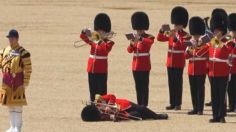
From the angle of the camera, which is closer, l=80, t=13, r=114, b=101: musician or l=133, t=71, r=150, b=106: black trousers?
l=80, t=13, r=114, b=101: musician

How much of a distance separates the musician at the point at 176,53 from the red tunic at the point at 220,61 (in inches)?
67.6

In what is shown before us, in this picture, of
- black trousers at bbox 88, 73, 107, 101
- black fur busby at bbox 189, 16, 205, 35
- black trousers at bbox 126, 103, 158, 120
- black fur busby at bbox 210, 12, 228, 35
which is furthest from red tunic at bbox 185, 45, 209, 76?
black trousers at bbox 88, 73, 107, 101

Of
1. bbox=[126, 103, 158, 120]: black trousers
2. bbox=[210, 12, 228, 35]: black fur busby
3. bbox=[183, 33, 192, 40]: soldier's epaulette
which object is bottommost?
bbox=[126, 103, 158, 120]: black trousers

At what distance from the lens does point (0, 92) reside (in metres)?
15.4

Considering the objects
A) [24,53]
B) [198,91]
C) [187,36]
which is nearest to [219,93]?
[198,91]

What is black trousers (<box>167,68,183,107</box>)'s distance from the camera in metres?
19.1

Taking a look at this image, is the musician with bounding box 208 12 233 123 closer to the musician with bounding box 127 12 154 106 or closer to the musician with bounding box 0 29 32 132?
the musician with bounding box 127 12 154 106

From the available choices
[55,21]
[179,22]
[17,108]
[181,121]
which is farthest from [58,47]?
[17,108]

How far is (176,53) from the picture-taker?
1900cm

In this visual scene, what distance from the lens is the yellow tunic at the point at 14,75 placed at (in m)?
15.2

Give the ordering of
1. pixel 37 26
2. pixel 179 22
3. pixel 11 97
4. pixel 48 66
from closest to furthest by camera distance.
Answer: pixel 11 97, pixel 179 22, pixel 48 66, pixel 37 26

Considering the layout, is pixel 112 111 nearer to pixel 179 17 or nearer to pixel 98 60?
pixel 98 60

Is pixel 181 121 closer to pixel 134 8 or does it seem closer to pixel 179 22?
pixel 179 22

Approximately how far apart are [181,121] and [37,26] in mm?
17841
